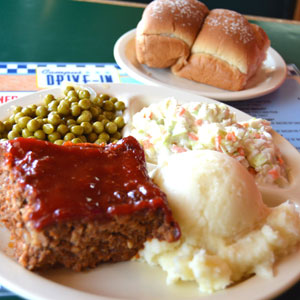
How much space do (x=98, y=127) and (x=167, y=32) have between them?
1.41 meters

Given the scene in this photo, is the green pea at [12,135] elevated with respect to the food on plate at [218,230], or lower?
lower

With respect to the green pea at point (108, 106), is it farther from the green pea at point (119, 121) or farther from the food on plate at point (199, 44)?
the food on plate at point (199, 44)

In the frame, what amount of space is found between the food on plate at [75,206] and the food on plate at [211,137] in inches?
27.3

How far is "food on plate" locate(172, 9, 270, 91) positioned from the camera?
3.55 m

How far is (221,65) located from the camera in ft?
11.8

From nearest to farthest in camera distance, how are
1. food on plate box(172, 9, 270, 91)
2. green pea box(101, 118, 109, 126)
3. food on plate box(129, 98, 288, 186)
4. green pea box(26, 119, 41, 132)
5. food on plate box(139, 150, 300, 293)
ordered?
food on plate box(139, 150, 300, 293) < food on plate box(129, 98, 288, 186) < green pea box(26, 119, 41, 132) < green pea box(101, 118, 109, 126) < food on plate box(172, 9, 270, 91)

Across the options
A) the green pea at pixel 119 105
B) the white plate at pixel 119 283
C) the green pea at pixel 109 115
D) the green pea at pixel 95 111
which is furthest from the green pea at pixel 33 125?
the white plate at pixel 119 283

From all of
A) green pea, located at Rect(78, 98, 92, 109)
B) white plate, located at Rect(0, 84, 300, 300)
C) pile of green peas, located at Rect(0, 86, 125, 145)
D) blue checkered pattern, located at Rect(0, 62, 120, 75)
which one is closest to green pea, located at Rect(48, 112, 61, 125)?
pile of green peas, located at Rect(0, 86, 125, 145)

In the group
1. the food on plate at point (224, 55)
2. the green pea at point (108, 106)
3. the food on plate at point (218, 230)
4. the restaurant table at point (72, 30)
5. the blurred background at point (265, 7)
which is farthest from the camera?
the blurred background at point (265, 7)

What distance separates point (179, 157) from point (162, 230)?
0.52 metres

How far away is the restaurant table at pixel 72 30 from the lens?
162 inches

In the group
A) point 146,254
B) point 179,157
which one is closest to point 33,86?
point 179,157

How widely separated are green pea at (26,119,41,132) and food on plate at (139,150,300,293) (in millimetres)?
1098

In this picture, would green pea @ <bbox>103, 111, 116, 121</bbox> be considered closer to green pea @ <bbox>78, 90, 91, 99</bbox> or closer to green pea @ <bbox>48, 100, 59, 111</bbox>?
green pea @ <bbox>78, 90, 91, 99</bbox>
